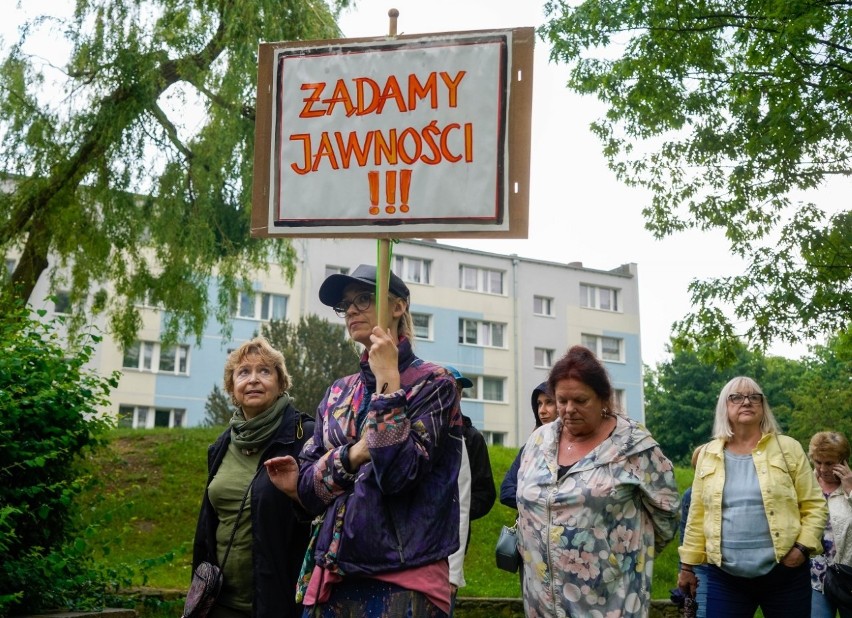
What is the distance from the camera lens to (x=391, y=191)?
3.53 meters

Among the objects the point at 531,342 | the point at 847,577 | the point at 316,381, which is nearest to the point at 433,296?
the point at 531,342

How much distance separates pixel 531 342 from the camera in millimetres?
46969

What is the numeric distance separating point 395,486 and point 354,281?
867 mm

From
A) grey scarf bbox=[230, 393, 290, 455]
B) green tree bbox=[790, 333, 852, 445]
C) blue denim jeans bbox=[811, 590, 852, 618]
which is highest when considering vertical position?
green tree bbox=[790, 333, 852, 445]

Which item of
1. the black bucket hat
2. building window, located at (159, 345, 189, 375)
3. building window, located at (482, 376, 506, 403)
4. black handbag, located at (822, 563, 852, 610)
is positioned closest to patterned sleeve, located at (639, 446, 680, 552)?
the black bucket hat

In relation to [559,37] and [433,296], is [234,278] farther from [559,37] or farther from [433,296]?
[433,296]

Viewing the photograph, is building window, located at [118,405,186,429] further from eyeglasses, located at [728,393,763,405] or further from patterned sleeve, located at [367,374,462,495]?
patterned sleeve, located at [367,374,462,495]

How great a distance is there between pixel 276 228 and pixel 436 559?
143cm

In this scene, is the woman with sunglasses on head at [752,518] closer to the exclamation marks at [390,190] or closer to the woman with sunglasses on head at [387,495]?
the woman with sunglasses on head at [387,495]

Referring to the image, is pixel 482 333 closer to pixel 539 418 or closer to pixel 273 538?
pixel 539 418

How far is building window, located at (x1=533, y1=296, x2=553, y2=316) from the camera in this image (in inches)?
1879

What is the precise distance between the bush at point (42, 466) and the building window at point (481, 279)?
130 ft

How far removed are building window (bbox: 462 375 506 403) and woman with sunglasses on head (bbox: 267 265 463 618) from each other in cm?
4155

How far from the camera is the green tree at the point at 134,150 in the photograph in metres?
13.0
